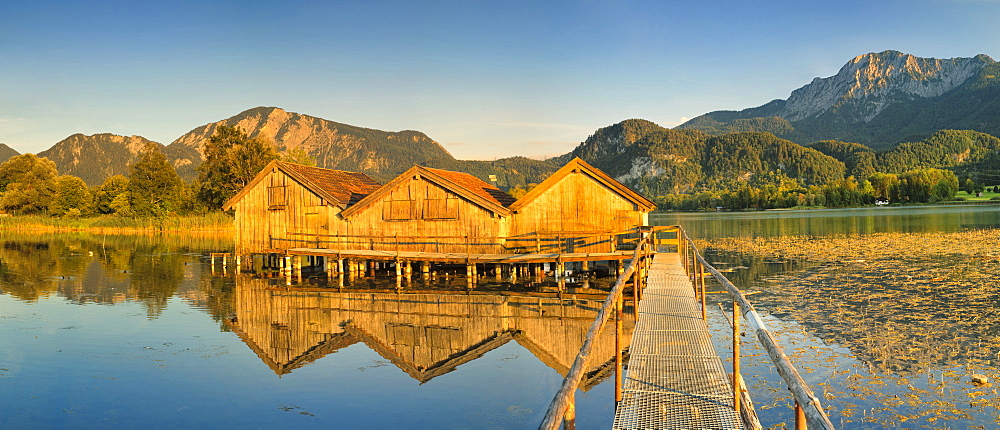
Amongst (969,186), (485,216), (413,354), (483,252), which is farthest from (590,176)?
(969,186)

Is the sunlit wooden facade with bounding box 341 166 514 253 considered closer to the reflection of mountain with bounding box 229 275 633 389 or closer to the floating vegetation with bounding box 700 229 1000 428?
the reflection of mountain with bounding box 229 275 633 389

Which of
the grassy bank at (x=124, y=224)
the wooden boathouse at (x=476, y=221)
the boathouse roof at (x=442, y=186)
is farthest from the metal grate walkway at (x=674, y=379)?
the grassy bank at (x=124, y=224)

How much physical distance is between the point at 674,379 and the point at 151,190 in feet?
314

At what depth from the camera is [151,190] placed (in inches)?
3558

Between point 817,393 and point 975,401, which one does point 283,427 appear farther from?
point 975,401

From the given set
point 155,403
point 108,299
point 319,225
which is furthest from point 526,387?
point 319,225

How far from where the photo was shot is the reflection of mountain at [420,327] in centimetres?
1574

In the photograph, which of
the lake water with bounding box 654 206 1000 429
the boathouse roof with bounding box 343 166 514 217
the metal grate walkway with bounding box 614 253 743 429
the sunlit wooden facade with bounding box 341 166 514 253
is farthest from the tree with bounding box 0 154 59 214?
the metal grate walkway with bounding box 614 253 743 429

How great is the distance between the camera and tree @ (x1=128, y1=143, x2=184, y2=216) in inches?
3511

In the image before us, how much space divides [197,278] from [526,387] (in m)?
26.2

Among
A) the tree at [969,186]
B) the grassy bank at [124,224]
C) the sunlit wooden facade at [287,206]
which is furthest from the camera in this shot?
the tree at [969,186]

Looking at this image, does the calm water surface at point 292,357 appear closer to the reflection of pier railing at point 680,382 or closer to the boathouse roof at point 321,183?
the reflection of pier railing at point 680,382

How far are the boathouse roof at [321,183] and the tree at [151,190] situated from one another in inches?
2334

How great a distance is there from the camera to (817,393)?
38.3ft
